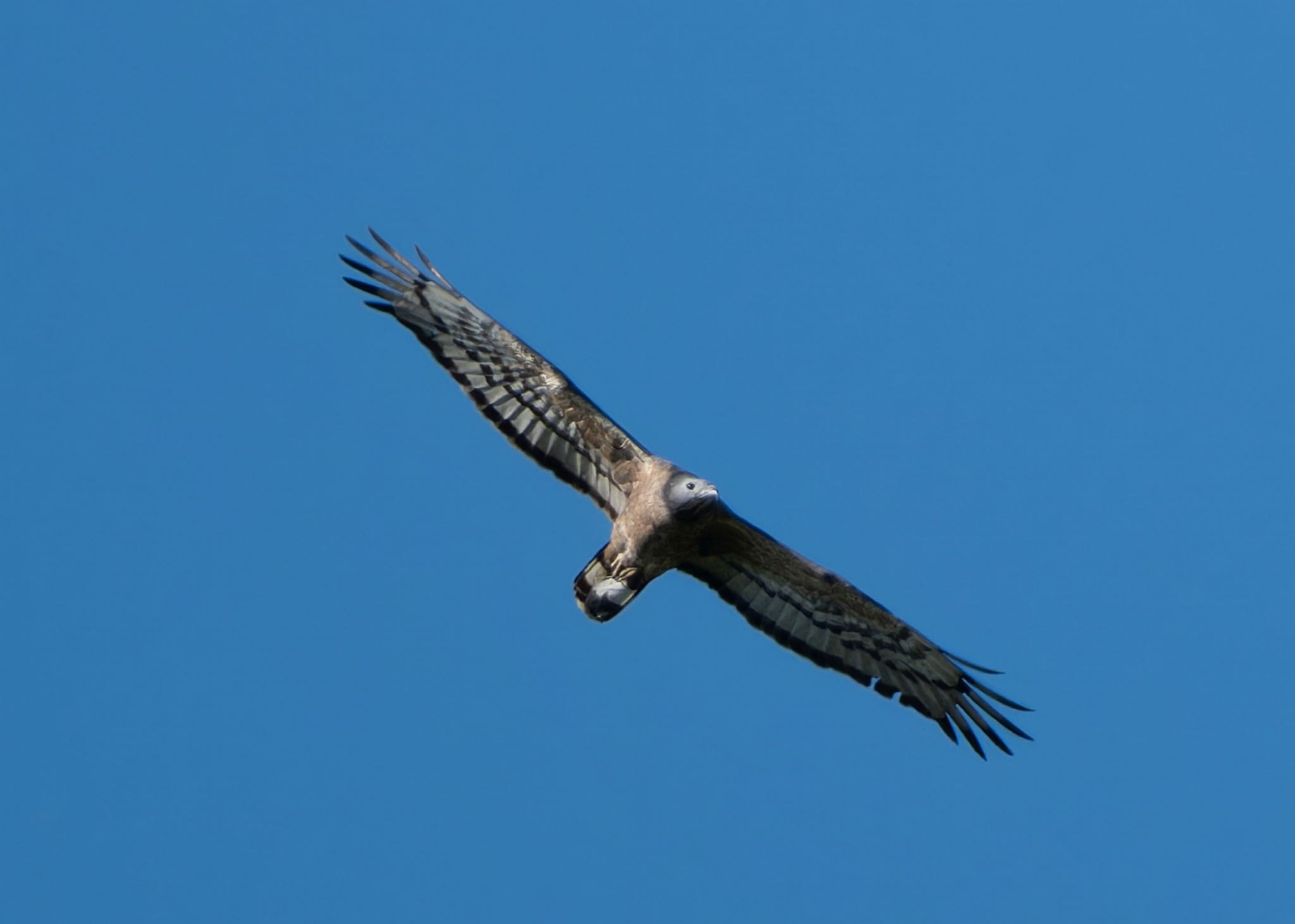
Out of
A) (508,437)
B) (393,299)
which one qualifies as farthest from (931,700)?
(393,299)

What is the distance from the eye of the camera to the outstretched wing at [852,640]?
55.6 ft

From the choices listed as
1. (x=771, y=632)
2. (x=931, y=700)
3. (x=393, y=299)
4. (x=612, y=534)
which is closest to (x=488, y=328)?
(x=393, y=299)

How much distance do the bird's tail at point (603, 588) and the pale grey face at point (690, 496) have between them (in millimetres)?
601

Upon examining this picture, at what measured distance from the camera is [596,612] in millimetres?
16062

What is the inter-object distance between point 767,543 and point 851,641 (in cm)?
114

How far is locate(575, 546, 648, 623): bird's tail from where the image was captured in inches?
632

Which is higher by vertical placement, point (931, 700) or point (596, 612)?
point (931, 700)

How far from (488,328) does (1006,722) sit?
5.12 meters

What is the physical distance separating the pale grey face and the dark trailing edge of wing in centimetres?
118

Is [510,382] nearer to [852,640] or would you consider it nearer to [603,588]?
[603,588]

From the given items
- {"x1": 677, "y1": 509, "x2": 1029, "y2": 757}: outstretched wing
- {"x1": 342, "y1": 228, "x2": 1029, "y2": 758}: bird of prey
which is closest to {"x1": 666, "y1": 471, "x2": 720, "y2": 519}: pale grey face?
{"x1": 342, "y1": 228, "x2": 1029, "y2": 758}: bird of prey

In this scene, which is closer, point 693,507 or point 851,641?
point 693,507

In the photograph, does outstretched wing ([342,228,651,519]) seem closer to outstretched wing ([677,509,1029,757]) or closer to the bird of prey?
the bird of prey

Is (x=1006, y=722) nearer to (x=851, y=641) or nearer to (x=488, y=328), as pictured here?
(x=851, y=641)
